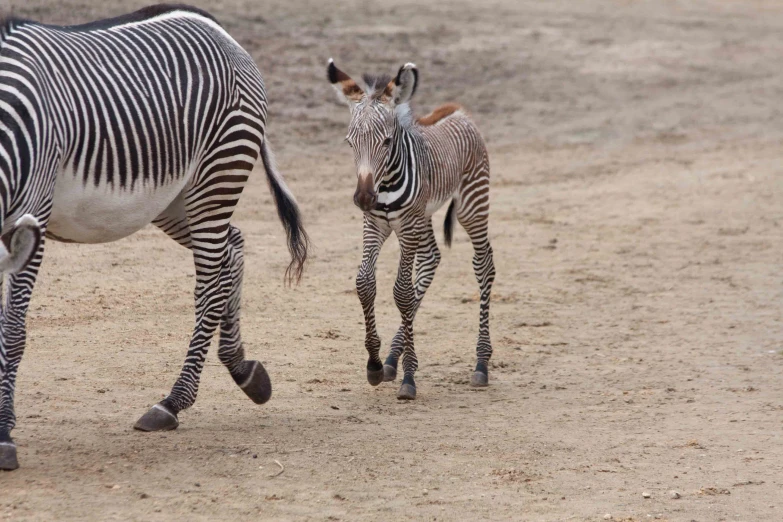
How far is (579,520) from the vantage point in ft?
15.9

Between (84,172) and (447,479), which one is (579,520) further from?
(84,172)

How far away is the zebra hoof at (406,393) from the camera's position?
6703mm

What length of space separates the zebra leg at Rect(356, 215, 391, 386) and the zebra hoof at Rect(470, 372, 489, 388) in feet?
2.25

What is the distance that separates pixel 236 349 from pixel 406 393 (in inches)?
47.5

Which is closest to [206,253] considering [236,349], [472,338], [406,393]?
[236,349]

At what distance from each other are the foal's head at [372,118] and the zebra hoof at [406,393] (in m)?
1.28

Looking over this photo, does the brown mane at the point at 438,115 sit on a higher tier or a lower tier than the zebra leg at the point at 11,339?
higher

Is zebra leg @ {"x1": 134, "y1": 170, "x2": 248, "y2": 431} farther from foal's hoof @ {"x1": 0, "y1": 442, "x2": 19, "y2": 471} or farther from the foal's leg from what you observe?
the foal's leg

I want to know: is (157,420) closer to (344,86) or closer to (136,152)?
(136,152)

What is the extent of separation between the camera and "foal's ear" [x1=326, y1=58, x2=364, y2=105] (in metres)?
6.48

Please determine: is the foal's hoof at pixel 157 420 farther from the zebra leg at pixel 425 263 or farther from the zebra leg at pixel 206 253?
the zebra leg at pixel 425 263

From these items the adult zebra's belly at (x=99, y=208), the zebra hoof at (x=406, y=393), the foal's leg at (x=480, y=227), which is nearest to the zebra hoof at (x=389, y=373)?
the zebra hoof at (x=406, y=393)

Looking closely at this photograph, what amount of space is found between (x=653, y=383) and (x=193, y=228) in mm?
3313

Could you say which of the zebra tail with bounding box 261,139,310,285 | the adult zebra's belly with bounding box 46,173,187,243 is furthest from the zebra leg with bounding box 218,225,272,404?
the adult zebra's belly with bounding box 46,173,187,243
